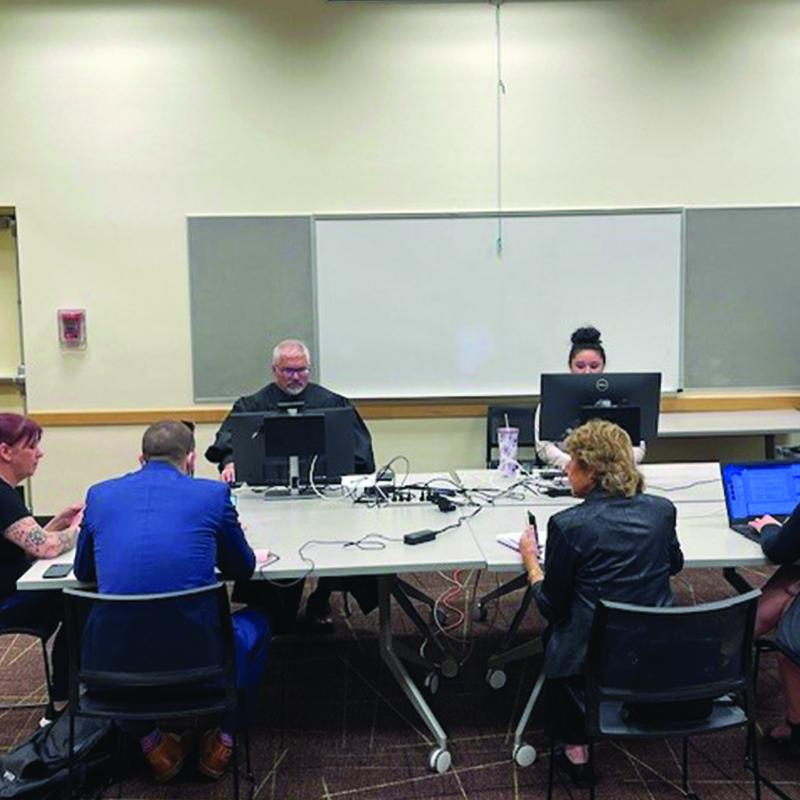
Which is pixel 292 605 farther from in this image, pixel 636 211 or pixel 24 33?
pixel 24 33

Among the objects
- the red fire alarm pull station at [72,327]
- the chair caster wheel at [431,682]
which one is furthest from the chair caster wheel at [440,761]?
the red fire alarm pull station at [72,327]

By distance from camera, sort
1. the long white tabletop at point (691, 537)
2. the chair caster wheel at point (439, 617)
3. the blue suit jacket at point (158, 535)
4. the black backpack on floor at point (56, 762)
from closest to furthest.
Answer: the blue suit jacket at point (158, 535) → the black backpack on floor at point (56, 762) → the long white tabletop at point (691, 537) → the chair caster wheel at point (439, 617)

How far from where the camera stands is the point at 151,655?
73.8 inches

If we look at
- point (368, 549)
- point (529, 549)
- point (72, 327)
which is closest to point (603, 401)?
point (529, 549)

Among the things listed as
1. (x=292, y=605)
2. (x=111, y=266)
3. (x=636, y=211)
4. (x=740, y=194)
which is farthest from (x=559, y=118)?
(x=292, y=605)

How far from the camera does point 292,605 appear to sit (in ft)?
10.9

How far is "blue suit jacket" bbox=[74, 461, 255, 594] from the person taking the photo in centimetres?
195

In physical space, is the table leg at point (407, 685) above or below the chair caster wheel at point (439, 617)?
above

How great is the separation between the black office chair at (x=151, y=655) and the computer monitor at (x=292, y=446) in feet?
3.52

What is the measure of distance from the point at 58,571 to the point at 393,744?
1.26m

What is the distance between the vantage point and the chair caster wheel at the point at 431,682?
2736 mm

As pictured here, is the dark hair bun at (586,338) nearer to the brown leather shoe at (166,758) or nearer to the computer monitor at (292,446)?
the computer monitor at (292,446)

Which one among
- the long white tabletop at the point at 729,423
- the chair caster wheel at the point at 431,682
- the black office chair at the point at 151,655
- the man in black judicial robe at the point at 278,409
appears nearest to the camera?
the black office chair at the point at 151,655

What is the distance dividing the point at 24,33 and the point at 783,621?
5380 millimetres
